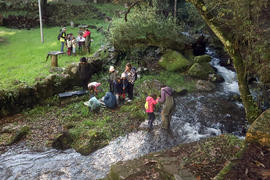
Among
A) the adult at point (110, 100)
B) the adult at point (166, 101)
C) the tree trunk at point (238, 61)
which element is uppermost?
the tree trunk at point (238, 61)

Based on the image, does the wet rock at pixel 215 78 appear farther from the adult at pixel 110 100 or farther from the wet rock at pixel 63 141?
the wet rock at pixel 63 141

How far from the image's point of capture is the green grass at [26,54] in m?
12.1

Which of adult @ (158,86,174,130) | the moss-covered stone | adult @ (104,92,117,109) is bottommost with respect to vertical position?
the moss-covered stone

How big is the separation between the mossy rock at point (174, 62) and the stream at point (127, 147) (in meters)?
3.79

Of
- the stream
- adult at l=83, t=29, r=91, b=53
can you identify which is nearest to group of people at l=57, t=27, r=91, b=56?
adult at l=83, t=29, r=91, b=53

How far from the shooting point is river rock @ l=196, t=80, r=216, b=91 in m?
13.0

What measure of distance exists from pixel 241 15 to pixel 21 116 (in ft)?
29.1

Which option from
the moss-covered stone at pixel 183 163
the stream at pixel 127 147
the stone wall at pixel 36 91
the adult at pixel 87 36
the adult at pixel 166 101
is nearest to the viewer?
the moss-covered stone at pixel 183 163

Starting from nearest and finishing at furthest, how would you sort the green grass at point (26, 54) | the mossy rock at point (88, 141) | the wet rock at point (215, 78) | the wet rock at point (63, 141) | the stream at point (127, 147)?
the stream at point (127, 147)
the mossy rock at point (88, 141)
the wet rock at point (63, 141)
the green grass at point (26, 54)
the wet rock at point (215, 78)

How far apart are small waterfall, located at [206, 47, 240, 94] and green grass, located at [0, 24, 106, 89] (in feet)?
28.5

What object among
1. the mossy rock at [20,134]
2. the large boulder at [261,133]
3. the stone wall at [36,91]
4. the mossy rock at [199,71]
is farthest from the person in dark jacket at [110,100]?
the mossy rock at [199,71]

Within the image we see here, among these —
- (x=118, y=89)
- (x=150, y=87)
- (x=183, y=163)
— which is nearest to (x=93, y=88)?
(x=118, y=89)

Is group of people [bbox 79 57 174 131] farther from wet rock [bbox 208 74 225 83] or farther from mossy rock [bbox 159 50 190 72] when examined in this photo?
wet rock [bbox 208 74 225 83]

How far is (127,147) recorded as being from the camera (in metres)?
8.02
